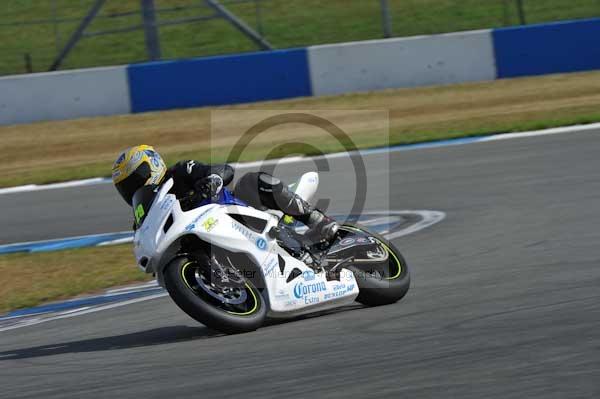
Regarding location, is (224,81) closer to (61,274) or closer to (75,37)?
(75,37)

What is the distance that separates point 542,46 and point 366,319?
12757mm

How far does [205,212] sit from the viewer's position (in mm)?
6113

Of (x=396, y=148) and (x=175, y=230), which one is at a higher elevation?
(x=175, y=230)

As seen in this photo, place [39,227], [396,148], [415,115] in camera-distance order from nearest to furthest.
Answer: [39,227]
[396,148]
[415,115]

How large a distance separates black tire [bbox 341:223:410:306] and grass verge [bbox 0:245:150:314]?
10.1ft

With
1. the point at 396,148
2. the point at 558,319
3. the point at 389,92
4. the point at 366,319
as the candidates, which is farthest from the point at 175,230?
the point at 389,92

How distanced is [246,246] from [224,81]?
12193mm

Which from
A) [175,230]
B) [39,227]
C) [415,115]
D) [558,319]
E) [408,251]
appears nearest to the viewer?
[558,319]

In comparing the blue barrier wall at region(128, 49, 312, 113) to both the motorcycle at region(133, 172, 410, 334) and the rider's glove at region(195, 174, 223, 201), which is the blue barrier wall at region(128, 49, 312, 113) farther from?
the rider's glove at region(195, 174, 223, 201)

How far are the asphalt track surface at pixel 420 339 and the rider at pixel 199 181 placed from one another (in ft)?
2.39

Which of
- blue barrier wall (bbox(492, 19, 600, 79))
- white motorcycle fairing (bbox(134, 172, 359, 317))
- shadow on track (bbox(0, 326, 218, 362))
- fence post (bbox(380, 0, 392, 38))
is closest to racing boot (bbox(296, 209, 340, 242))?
white motorcycle fairing (bbox(134, 172, 359, 317))

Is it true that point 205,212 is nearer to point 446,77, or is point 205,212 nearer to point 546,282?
point 546,282

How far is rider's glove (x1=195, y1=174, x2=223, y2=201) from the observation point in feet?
20.4

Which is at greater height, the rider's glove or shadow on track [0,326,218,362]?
the rider's glove
